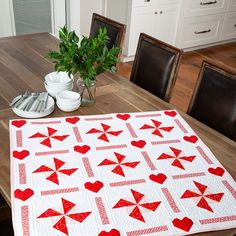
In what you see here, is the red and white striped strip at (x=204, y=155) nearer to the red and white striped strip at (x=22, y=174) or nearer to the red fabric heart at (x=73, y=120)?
the red fabric heart at (x=73, y=120)

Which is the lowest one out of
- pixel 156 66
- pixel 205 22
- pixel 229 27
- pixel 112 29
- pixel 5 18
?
pixel 229 27

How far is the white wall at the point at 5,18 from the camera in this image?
3568mm

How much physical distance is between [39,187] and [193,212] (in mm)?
513

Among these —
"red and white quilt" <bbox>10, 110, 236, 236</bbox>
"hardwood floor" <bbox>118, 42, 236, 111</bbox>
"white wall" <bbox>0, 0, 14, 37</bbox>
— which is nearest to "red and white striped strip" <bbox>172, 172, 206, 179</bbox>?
"red and white quilt" <bbox>10, 110, 236, 236</bbox>

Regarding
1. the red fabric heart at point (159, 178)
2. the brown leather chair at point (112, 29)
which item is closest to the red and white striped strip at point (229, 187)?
the red fabric heart at point (159, 178)

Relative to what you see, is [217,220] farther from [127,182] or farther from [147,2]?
[147,2]

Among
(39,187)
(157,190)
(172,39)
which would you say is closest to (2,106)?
(39,187)

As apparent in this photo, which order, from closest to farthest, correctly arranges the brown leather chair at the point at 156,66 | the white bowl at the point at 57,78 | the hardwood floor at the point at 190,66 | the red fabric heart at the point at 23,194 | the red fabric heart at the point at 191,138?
the red fabric heart at the point at 23,194 < the red fabric heart at the point at 191,138 < the white bowl at the point at 57,78 < the brown leather chair at the point at 156,66 < the hardwood floor at the point at 190,66

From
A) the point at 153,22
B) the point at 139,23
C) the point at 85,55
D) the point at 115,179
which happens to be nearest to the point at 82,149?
the point at 115,179

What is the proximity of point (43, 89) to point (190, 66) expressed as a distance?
2755 mm

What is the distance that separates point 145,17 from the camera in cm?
396

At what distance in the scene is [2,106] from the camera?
1.65 metres

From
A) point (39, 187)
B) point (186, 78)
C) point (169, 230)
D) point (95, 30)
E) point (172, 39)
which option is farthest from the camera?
point (172, 39)

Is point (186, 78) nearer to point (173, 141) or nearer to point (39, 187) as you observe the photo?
point (173, 141)
